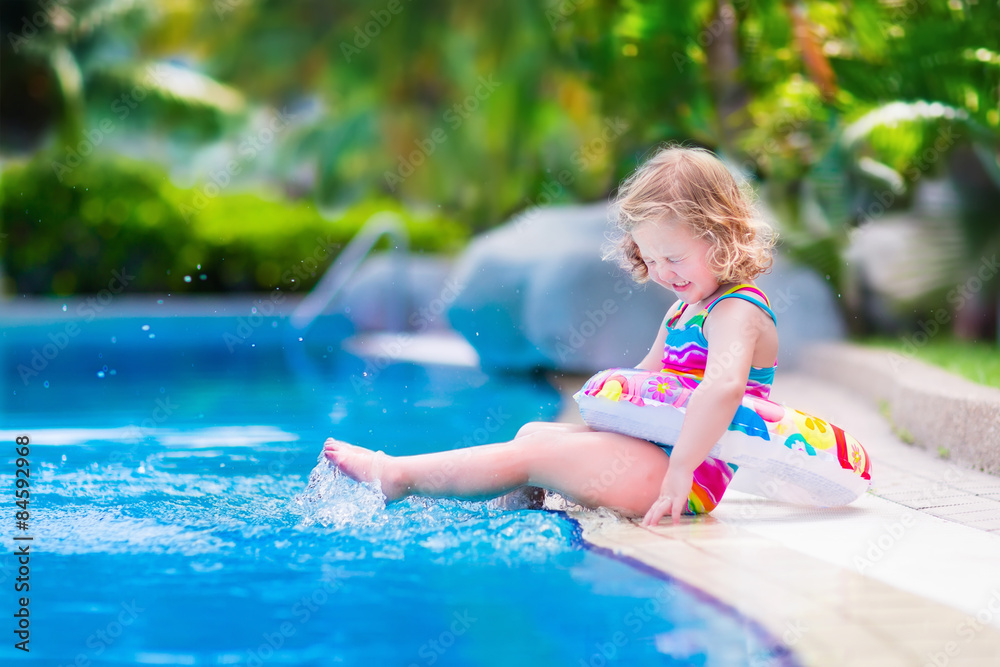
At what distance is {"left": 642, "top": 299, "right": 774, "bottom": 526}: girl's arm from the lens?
9.32 ft

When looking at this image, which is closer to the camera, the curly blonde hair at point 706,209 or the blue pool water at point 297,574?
the blue pool water at point 297,574

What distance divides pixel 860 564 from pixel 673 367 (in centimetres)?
86

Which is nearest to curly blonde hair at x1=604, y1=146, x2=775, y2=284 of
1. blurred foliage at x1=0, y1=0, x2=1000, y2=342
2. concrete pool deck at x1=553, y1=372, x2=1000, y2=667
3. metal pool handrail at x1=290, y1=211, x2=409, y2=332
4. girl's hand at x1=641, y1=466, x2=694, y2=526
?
girl's hand at x1=641, y1=466, x2=694, y2=526

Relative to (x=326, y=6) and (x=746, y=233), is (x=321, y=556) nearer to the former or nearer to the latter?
(x=746, y=233)

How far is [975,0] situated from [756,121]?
13.7 feet

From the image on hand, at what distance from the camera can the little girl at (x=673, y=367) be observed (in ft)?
9.64

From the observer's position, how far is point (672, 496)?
2.98 m

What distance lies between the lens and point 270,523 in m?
3.20

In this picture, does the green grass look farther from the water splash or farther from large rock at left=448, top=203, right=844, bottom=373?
the water splash

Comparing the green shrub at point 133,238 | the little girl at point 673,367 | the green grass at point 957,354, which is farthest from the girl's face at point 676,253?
the green shrub at point 133,238

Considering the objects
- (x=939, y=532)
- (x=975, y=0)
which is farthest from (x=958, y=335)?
(x=939, y=532)

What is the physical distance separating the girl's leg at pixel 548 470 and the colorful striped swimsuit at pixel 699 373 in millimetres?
125

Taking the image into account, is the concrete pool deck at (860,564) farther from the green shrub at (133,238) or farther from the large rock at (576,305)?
the green shrub at (133,238)

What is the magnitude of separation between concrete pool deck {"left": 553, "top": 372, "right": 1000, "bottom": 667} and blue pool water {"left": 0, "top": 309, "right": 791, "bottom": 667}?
9 centimetres
